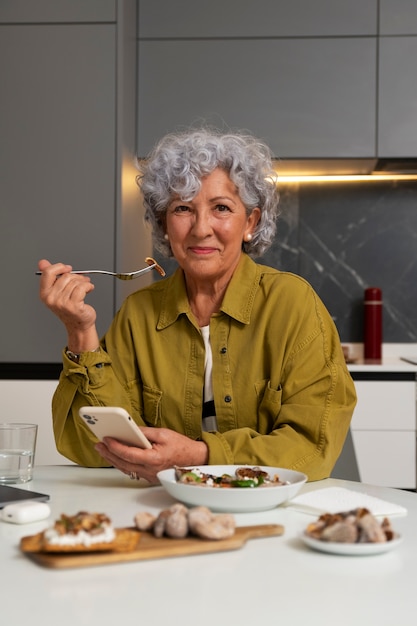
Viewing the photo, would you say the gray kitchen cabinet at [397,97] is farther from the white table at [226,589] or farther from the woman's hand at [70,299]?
the white table at [226,589]

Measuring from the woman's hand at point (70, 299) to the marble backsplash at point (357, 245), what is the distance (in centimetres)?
229

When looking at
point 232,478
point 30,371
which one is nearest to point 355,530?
point 232,478

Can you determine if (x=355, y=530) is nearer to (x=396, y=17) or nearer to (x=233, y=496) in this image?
(x=233, y=496)

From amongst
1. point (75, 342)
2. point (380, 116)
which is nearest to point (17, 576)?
point (75, 342)

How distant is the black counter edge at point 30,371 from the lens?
10.7ft

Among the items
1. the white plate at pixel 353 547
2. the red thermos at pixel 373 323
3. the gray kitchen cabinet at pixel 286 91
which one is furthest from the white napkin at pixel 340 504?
the red thermos at pixel 373 323

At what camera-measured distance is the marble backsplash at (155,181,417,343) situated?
3984 millimetres

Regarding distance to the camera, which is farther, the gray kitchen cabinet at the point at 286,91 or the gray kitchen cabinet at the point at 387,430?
the gray kitchen cabinet at the point at 286,91

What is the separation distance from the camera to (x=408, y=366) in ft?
11.2

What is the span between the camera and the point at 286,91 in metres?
3.58

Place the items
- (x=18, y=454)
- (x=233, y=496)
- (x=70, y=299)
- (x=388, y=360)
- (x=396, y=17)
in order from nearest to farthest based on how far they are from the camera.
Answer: (x=233, y=496)
(x=18, y=454)
(x=70, y=299)
(x=396, y=17)
(x=388, y=360)

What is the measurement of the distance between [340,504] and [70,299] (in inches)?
27.7

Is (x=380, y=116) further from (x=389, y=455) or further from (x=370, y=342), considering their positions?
(x=389, y=455)

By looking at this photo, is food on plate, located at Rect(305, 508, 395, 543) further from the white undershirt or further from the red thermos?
the red thermos
